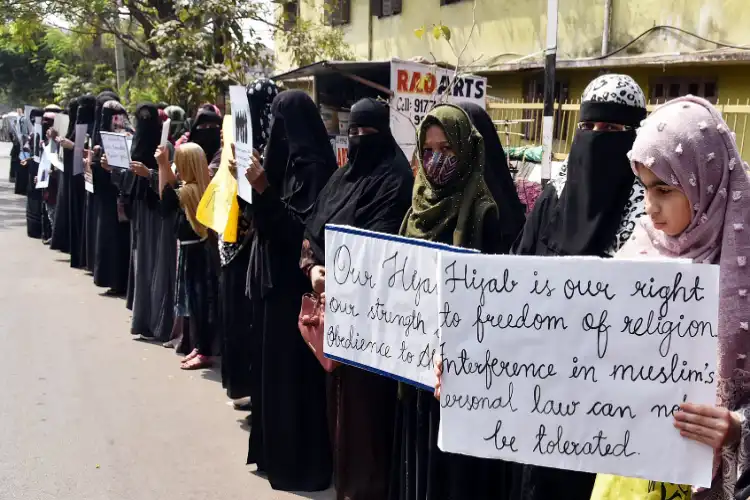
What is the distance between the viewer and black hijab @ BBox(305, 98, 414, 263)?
3.34 metres

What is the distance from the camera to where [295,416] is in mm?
3973

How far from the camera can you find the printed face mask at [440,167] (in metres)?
2.79

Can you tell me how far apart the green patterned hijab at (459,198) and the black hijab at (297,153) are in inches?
43.1

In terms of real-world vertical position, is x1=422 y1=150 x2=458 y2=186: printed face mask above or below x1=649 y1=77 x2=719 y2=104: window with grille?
below

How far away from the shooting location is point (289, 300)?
398cm

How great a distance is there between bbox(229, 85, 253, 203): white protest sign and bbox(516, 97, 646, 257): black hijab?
1.67 metres

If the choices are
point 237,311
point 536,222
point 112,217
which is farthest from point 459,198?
point 112,217

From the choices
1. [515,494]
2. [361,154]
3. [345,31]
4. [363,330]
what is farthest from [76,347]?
[345,31]

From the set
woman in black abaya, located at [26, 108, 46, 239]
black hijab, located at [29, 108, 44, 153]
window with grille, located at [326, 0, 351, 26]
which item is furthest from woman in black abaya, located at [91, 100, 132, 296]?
window with grille, located at [326, 0, 351, 26]

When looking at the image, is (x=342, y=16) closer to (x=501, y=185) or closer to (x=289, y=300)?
(x=289, y=300)

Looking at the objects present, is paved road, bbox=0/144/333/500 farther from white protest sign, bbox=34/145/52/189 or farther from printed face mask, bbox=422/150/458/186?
white protest sign, bbox=34/145/52/189

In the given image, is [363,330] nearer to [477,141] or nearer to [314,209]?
[477,141]

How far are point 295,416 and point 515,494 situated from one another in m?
1.66

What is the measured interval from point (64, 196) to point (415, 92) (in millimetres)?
6783
